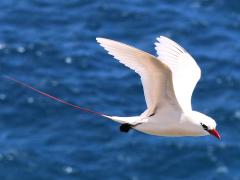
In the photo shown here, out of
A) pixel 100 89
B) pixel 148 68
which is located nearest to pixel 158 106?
pixel 148 68

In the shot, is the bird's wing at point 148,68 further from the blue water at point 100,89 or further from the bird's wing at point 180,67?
the blue water at point 100,89

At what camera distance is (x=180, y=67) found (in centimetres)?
2034

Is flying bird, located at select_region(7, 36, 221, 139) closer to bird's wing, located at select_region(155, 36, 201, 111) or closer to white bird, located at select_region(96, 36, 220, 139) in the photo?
white bird, located at select_region(96, 36, 220, 139)

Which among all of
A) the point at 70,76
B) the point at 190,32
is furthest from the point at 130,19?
the point at 70,76

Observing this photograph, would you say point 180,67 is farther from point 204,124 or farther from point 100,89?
point 100,89

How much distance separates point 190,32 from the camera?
2228 inches

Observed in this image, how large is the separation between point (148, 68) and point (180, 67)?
3.30 m

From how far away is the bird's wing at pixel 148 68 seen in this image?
16.5 metres

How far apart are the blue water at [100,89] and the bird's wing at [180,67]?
1018 inches

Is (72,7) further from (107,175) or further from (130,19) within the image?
(107,175)

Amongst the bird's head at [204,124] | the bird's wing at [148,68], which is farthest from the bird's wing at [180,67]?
the bird's wing at [148,68]

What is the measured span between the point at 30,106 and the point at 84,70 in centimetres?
481

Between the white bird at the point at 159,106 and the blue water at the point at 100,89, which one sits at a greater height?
the white bird at the point at 159,106

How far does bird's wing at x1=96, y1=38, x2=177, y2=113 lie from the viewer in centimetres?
1655
